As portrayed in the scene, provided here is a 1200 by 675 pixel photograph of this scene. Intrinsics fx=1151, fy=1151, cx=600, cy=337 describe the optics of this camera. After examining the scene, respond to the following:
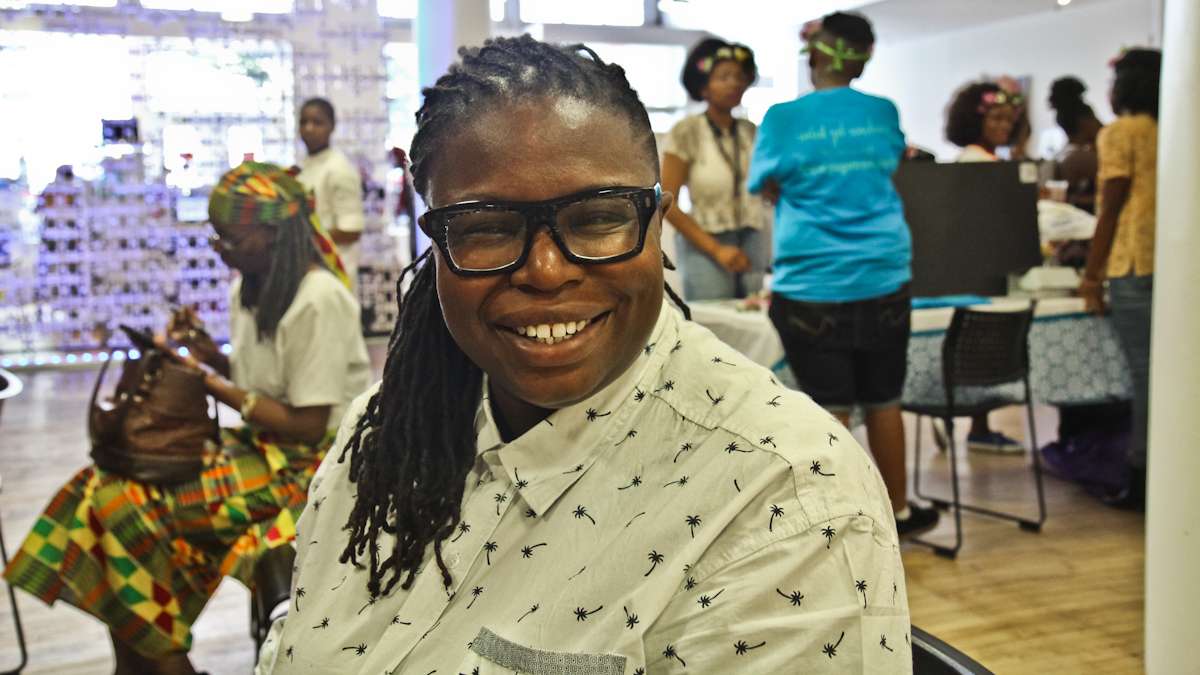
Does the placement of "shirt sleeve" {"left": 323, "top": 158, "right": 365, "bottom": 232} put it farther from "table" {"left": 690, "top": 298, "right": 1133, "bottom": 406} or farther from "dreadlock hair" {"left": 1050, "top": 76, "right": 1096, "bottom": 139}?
"dreadlock hair" {"left": 1050, "top": 76, "right": 1096, "bottom": 139}

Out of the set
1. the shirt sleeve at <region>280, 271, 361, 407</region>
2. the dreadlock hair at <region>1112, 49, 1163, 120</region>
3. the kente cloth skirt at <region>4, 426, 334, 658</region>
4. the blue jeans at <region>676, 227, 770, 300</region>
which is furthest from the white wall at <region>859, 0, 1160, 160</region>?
the kente cloth skirt at <region>4, 426, 334, 658</region>

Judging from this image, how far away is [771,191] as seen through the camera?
11.1 feet

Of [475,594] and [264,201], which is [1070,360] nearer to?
[264,201]

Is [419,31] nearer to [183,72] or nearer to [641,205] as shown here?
[641,205]

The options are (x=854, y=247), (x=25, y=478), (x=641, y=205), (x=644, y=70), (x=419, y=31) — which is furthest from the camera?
(x=644, y=70)

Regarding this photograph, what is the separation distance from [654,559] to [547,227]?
0.31 metres

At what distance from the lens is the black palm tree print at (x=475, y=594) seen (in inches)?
42.7

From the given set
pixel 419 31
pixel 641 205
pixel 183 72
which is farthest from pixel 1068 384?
pixel 183 72

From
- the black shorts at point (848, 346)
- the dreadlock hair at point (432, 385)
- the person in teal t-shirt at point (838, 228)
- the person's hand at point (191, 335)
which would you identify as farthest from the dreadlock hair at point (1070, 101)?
the dreadlock hair at point (432, 385)

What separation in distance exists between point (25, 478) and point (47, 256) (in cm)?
319

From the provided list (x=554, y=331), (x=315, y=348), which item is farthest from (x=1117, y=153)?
(x=554, y=331)

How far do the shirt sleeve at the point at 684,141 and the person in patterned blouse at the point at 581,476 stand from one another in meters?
2.95

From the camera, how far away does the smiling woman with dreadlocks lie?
244 centimetres

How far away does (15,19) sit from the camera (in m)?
7.64
